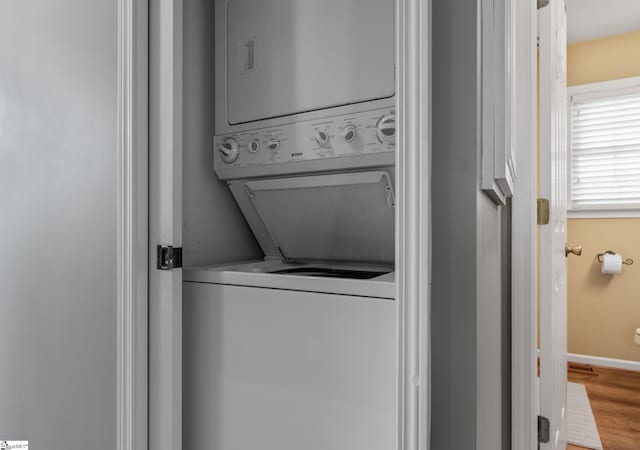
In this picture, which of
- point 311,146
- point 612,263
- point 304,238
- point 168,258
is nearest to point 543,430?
point 304,238

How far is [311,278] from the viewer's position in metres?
0.88

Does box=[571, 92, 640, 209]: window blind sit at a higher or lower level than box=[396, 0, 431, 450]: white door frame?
higher

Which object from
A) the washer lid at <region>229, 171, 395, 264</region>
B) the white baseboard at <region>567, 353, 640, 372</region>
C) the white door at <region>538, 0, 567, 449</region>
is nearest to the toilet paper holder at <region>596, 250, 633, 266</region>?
the white baseboard at <region>567, 353, 640, 372</region>

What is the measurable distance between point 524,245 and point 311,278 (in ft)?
2.84

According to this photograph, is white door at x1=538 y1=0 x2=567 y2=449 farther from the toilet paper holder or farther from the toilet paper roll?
the toilet paper holder

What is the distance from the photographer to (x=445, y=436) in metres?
0.73

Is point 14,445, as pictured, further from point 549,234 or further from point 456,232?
point 549,234

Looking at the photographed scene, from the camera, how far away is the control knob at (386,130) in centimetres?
96

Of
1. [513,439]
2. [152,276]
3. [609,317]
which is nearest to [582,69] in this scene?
[609,317]

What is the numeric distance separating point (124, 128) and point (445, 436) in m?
0.97

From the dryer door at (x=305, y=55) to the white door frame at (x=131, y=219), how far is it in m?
0.29

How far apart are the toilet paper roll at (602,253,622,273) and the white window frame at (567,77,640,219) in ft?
1.11

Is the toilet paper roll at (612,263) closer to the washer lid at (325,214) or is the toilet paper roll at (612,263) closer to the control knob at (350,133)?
the washer lid at (325,214)

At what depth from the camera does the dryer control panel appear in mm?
1003
